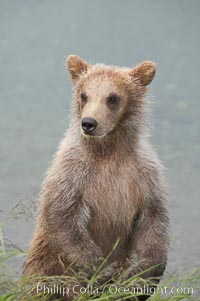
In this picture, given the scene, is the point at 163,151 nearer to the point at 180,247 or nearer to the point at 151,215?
the point at 180,247

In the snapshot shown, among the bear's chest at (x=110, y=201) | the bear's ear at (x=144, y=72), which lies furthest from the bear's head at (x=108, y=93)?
the bear's chest at (x=110, y=201)

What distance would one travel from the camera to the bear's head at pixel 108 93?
24.9 feet

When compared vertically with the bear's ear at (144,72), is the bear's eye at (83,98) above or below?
below

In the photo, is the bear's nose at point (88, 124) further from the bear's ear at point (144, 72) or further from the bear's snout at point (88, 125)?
the bear's ear at point (144, 72)

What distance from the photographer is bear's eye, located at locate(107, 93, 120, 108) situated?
7.70 metres

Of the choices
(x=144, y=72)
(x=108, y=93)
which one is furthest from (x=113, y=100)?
(x=144, y=72)

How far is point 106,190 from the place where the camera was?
766 cm

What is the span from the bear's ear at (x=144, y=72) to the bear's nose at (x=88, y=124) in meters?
0.62

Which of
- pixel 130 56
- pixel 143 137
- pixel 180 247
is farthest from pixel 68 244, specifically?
pixel 130 56

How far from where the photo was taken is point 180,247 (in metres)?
10.8

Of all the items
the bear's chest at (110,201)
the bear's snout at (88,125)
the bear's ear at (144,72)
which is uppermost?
the bear's ear at (144,72)

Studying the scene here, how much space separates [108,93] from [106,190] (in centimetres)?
65

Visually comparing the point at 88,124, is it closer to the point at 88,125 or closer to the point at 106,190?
the point at 88,125

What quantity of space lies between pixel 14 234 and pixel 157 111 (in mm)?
4007
